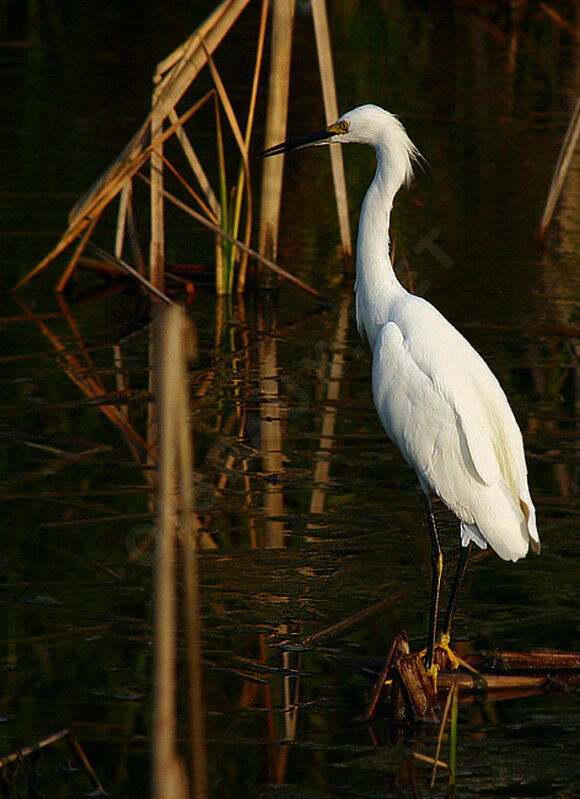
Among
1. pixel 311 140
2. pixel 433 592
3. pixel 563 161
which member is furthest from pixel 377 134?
pixel 563 161

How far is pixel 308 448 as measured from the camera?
5.43 meters

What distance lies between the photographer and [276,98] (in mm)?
6777

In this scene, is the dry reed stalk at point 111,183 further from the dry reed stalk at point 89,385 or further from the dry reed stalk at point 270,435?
the dry reed stalk at point 270,435

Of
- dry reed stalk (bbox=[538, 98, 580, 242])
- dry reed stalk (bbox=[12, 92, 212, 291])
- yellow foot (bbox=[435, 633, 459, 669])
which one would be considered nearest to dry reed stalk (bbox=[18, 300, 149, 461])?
dry reed stalk (bbox=[12, 92, 212, 291])

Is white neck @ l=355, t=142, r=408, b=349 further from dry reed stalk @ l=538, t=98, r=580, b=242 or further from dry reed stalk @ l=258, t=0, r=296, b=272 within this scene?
dry reed stalk @ l=538, t=98, r=580, b=242

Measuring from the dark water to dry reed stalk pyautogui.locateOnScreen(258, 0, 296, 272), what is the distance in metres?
0.69

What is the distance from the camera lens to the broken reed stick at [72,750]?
2.81 metres

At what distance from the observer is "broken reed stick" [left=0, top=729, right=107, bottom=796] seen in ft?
9.23

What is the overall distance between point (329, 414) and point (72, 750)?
9.44 ft

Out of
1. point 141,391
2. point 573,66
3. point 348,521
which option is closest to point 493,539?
point 348,521

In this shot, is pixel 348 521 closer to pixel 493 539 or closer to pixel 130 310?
pixel 493 539

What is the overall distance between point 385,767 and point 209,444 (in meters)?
2.48

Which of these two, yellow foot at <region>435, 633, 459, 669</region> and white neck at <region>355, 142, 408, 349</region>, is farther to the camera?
white neck at <region>355, 142, 408, 349</region>

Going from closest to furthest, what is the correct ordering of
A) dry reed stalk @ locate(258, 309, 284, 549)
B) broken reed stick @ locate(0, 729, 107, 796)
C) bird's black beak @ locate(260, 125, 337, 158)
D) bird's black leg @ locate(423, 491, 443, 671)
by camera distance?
broken reed stick @ locate(0, 729, 107, 796) → bird's black leg @ locate(423, 491, 443, 671) → dry reed stalk @ locate(258, 309, 284, 549) → bird's black beak @ locate(260, 125, 337, 158)
